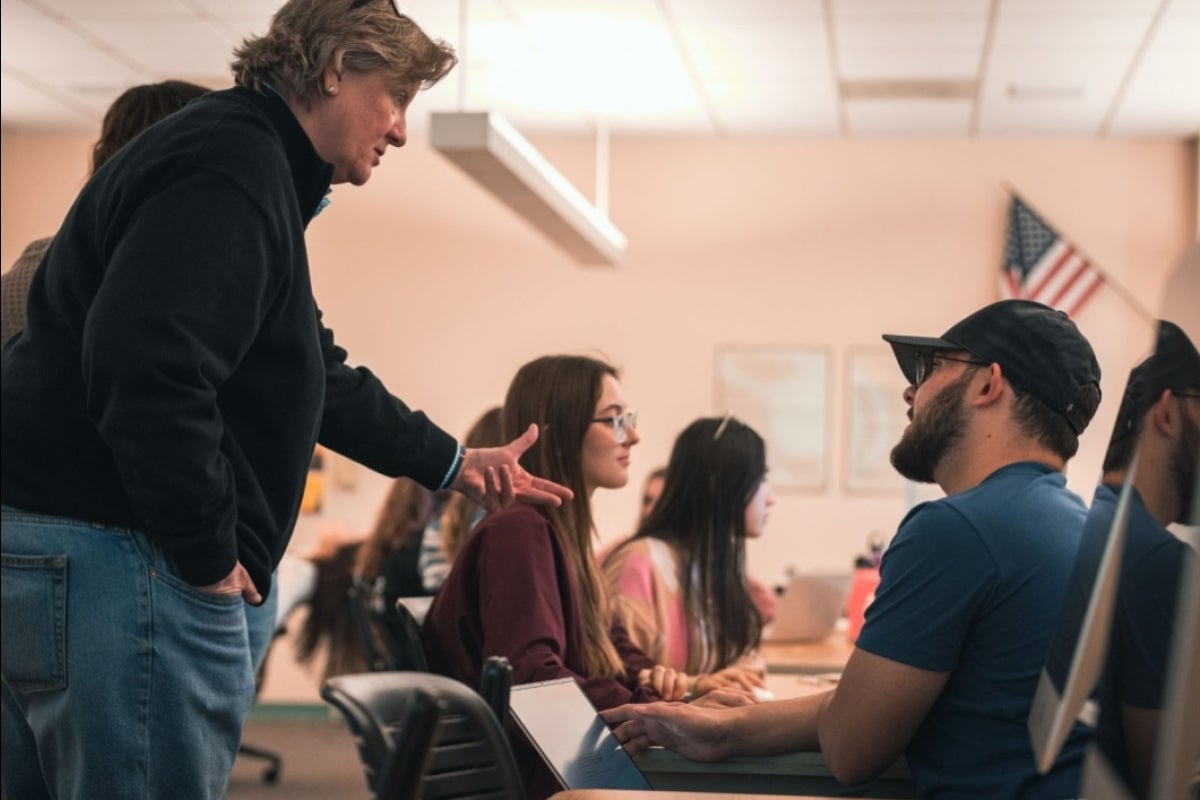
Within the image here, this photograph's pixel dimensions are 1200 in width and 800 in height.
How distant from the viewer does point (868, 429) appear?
718 centimetres

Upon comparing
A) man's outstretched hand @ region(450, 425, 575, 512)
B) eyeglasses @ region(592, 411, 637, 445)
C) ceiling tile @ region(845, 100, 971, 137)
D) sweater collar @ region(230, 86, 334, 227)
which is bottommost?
man's outstretched hand @ region(450, 425, 575, 512)

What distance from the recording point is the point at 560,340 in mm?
7281

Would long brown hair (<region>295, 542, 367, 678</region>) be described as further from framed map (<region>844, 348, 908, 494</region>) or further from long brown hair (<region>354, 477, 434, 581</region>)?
framed map (<region>844, 348, 908, 494</region>)

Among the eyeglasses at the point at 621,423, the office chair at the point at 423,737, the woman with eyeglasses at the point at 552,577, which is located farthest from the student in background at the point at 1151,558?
the eyeglasses at the point at 621,423

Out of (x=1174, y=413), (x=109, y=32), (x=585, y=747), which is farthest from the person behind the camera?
(x=109, y=32)

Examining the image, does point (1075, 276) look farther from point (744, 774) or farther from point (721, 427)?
point (744, 774)

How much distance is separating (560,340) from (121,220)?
5.79 m

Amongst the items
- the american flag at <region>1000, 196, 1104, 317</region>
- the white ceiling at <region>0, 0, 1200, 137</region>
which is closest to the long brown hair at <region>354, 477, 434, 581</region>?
the white ceiling at <region>0, 0, 1200, 137</region>

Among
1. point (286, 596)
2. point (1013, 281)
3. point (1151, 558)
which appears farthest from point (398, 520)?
point (1151, 558)

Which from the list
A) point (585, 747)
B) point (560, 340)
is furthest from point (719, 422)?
point (560, 340)

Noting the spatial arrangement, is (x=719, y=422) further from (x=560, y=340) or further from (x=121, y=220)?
(x=560, y=340)

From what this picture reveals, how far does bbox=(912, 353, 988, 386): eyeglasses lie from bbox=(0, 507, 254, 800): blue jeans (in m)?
0.87

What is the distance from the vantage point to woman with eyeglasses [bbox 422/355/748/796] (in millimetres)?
2033

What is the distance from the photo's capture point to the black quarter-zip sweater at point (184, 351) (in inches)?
55.9
